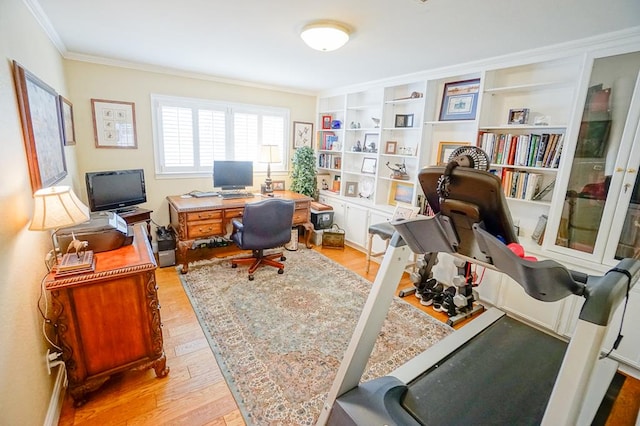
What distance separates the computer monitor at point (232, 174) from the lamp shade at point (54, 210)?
236cm

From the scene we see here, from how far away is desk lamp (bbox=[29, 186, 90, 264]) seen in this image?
1355 millimetres

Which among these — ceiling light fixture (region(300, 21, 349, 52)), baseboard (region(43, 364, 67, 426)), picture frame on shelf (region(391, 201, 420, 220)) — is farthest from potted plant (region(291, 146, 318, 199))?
baseboard (region(43, 364, 67, 426))

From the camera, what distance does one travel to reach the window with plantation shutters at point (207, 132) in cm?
368

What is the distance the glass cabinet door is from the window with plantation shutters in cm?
354

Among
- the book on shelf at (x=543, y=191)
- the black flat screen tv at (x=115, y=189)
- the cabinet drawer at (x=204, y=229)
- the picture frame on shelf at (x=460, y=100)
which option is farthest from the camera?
the cabinet drawer at (x=204, y=229)

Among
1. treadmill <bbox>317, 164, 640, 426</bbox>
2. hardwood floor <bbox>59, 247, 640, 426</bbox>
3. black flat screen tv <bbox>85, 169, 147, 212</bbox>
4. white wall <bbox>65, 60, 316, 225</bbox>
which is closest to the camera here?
treadmill <bbox>317, 164, 640, 426</bbox>

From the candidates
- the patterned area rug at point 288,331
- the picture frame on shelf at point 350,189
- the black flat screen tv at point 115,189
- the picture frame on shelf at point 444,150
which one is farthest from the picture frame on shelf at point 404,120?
the black flat screen tv at point 115,189

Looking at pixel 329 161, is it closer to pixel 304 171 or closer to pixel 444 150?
pixel 304 171

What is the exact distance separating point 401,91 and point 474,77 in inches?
37.9

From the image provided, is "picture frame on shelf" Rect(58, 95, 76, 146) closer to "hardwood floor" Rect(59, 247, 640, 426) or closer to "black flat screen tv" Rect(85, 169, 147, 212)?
"black flat screen tv" Rect(85, 169, 147, 212)

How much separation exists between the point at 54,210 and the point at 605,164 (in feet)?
11.2

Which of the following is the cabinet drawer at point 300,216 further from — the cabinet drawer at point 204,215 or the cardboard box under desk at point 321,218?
the cabinet drawer at point 204,215

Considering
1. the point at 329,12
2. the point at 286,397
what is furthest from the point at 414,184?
the point at 286,397

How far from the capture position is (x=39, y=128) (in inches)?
65.7
